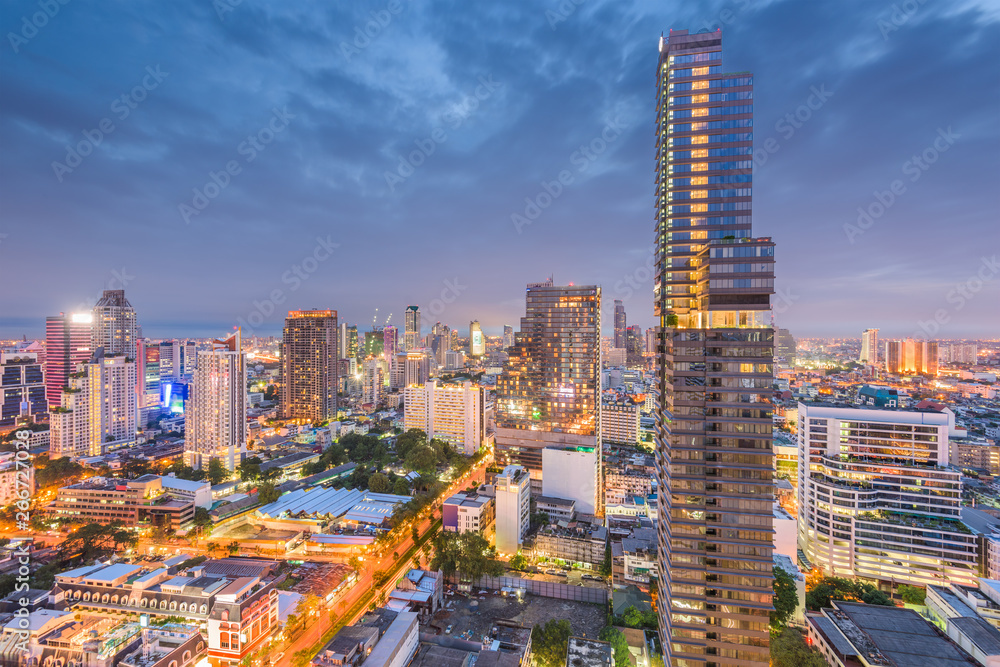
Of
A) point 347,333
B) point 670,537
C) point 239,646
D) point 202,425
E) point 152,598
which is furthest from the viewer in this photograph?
point 347,333

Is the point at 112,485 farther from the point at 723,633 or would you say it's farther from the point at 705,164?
the point at 705,164

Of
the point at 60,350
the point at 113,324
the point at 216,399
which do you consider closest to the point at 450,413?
the point at 216,399

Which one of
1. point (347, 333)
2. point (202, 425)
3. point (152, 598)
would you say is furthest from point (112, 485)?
point (347, 333)

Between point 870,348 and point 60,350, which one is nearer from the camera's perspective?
point 60,350

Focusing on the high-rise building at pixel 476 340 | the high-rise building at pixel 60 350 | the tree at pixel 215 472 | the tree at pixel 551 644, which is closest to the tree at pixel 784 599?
the tree at pixel 551 644

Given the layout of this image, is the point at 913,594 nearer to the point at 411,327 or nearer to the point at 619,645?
the point at 619,645

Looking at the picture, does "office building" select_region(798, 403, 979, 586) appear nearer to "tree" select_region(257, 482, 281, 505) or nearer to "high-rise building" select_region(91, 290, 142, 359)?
"tree" select_region(257, 482, 281, 505)

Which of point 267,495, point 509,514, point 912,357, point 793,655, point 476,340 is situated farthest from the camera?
point 476,340

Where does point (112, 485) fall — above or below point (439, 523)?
above
